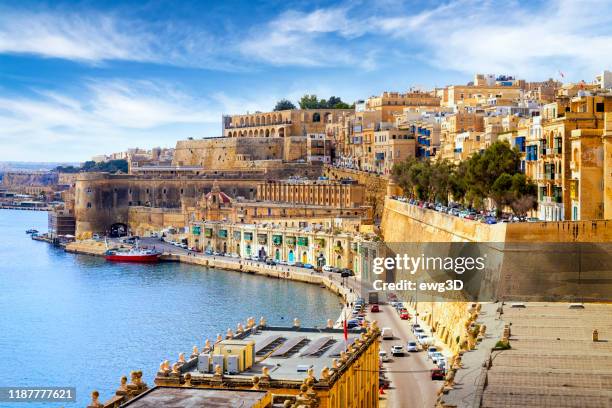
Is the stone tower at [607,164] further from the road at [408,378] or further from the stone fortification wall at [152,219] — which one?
the stone fortification wall at [152,219]

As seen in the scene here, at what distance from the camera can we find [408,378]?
73.8ft

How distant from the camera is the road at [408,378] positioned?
66.4ft

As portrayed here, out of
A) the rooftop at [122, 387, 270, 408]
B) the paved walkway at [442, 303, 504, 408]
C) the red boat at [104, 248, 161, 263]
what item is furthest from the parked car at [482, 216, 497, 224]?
the red boat at [104, 248, 161, 263]

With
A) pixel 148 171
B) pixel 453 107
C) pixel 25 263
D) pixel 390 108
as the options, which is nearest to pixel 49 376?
pixel 25 263

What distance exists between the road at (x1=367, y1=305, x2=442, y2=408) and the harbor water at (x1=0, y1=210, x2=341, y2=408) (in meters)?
5.69

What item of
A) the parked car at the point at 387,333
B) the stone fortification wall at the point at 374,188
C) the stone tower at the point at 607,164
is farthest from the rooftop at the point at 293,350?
the stone fortification wall at the point at 374,188

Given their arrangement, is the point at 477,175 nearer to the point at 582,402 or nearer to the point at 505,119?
the point at 505,119

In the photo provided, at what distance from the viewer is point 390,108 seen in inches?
2562

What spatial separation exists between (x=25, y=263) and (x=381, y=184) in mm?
20105

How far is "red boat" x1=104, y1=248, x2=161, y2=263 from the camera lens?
186 ft

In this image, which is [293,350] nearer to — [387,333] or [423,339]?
[423,339]

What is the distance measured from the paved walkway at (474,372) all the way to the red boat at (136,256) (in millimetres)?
38133

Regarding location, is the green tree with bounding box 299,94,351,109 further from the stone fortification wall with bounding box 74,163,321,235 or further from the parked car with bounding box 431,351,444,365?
the parked car with bounding box 431,351,444,365

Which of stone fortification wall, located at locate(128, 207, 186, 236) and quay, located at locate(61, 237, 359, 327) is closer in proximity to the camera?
quay, located at locate(61, 237, 359, 327)
